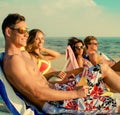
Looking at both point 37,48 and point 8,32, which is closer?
point 8,32

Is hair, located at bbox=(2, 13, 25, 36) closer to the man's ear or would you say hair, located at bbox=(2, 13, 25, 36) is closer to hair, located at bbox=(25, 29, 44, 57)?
the man's ear

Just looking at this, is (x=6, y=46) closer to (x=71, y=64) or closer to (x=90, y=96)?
(x=90, y=96)

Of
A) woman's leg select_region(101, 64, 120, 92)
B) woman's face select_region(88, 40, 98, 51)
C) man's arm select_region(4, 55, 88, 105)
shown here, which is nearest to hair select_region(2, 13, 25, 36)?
man's arm select_region(4, 55, 88, 105)

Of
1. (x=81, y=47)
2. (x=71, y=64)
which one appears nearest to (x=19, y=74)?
(x=71, y=64)

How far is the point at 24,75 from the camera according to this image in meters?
3.08

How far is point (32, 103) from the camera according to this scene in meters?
3.29

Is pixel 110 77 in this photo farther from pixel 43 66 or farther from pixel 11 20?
pixel 43 66

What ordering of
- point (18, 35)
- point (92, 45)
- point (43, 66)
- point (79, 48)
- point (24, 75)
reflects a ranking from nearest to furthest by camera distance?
point (24, 75)
point (18, 35)
point (43, 66)
point (79, 48)
point (92, 45)

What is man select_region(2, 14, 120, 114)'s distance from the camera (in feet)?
10.1

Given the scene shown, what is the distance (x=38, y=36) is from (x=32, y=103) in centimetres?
196

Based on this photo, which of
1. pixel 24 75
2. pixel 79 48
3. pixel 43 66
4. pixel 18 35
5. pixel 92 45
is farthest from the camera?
pixel 92 45

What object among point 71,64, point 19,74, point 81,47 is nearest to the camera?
point 19,74

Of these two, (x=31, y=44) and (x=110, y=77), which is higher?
(x=31, y=44)

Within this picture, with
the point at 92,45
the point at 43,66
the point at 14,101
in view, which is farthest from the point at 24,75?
the point at 92,45
